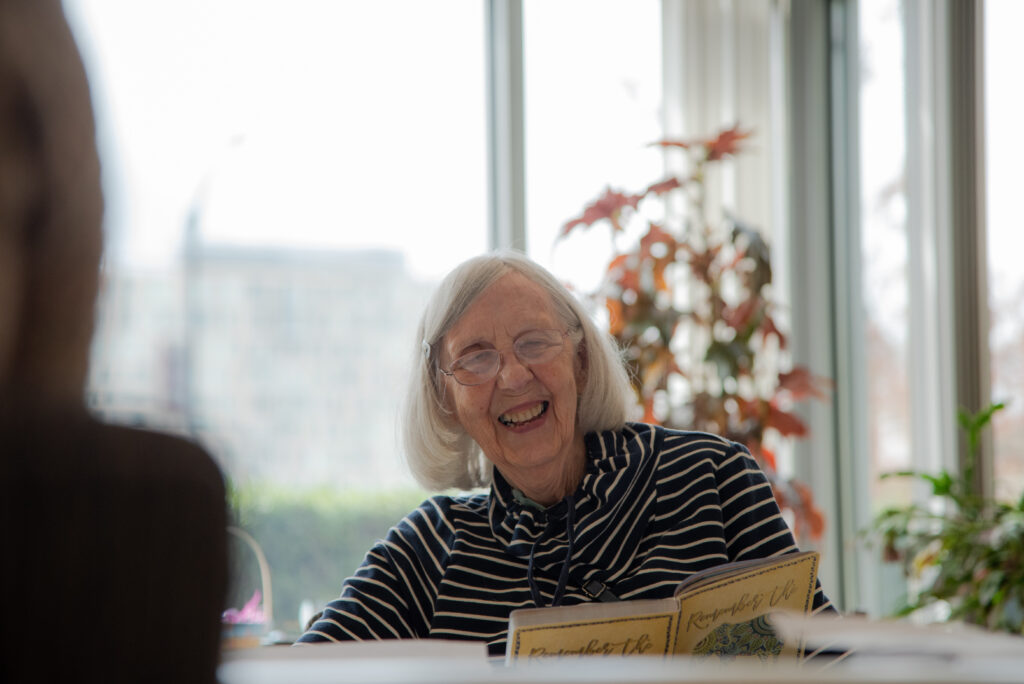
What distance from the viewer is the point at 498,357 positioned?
5.42ft

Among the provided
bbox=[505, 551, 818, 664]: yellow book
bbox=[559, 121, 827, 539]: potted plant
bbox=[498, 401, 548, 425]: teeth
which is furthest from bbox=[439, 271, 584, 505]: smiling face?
bbox=[559, 121, 827, 539]: potted plant

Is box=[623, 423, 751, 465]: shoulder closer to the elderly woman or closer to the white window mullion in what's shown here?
the elderly woman

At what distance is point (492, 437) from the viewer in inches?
65.4

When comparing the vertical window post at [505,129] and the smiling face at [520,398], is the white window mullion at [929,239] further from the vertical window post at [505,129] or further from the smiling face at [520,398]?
the smiling face at [520,398]

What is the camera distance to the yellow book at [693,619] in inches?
35.2

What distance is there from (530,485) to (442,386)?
0.25 metres

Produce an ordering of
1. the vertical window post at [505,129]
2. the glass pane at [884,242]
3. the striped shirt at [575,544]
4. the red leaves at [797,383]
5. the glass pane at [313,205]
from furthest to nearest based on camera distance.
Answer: the vertical window post at [505,129], the glass pane at [884,242], the glass pane at [313,205], the red leaves at [797,383], the striped shirt at [575,544]

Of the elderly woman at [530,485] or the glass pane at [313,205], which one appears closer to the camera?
the elderly woman at [530,485]

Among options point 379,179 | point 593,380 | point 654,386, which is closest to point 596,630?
point 593,380

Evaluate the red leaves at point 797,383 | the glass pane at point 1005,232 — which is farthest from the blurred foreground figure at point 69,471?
the glass pane at point 1005,232

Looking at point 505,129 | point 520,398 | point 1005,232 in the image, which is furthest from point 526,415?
point 505,129

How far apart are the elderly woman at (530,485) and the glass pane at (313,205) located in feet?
5.49

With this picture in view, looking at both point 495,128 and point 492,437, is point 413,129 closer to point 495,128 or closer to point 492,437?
point 495,128

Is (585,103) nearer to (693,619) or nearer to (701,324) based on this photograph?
(701,324)
